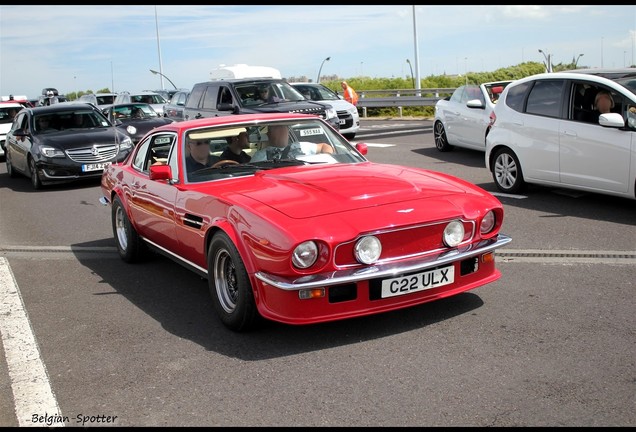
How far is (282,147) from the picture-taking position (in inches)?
261

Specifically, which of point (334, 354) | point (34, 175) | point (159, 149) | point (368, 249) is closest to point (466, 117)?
point (34, 175)

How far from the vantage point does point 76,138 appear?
15.5 meters

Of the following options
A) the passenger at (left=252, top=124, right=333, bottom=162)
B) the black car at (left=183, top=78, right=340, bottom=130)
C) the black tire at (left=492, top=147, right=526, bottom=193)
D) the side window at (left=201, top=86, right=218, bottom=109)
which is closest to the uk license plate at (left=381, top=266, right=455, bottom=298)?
the passenger at (left=252, top=124, right=333, bottom=162)

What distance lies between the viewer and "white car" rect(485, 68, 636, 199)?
8.84 m

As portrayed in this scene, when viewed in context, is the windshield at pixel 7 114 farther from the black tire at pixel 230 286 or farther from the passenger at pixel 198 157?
the black tire at pixel 230 286

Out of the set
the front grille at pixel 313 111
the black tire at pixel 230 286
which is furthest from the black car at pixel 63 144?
the black tire at pixel 230 286

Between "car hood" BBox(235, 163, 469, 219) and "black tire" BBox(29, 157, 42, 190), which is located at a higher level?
"car hood" BBox(235, 163, 469, 219)

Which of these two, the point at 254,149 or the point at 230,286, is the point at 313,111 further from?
the point at 230,286

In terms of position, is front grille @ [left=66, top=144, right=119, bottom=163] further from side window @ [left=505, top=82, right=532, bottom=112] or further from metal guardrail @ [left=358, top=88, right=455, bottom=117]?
metal guardrail @ [left=358, top=88, right=455, bottom=117]

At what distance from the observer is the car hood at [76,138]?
15.3 m

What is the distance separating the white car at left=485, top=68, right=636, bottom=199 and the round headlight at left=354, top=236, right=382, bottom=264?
195 inches

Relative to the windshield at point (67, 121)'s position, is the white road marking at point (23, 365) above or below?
below

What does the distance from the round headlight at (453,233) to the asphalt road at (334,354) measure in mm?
563

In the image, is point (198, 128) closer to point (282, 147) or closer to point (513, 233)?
Result: point (282, 147)
